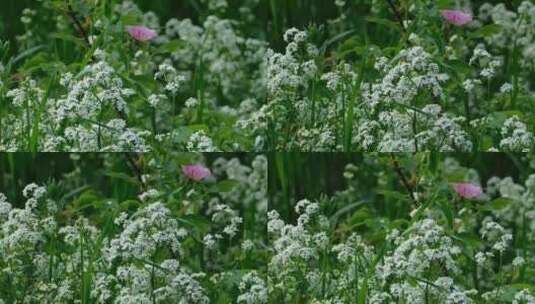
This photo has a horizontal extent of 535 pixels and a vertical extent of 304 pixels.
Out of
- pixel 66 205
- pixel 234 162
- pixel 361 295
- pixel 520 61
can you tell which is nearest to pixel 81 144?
pixel 66 205

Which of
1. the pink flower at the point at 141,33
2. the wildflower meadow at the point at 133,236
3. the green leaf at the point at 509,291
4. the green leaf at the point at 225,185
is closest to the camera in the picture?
the wildflower meadow at the point at 133,236

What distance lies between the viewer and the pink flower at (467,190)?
Answer: 6.09 m

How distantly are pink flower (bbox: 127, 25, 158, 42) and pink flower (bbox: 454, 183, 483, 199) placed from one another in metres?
1.43

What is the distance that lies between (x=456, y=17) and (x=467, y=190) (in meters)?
0.96

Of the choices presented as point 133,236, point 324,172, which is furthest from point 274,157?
point 133,236

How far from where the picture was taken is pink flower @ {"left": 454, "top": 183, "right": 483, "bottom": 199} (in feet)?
20.0

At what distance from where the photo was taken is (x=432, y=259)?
5.57 metres

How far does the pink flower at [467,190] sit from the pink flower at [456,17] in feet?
2.98

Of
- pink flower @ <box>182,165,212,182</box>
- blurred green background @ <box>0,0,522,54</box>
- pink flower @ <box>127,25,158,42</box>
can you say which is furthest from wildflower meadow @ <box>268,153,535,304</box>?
pink flower @ <box>127,25,158,42</box>

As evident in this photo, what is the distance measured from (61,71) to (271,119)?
2.75 ft

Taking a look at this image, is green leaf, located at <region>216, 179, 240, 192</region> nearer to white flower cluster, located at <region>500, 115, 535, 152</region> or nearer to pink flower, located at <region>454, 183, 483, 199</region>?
pink flower, located at <region>454, 183, 483, 199</region>

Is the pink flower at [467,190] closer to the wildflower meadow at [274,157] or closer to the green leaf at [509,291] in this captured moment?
the wildflower meadow at [274,157]

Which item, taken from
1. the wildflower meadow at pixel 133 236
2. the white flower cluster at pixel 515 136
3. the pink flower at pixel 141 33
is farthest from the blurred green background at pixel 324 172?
the pink flower at pixel 141 33

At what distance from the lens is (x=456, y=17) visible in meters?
6.78
